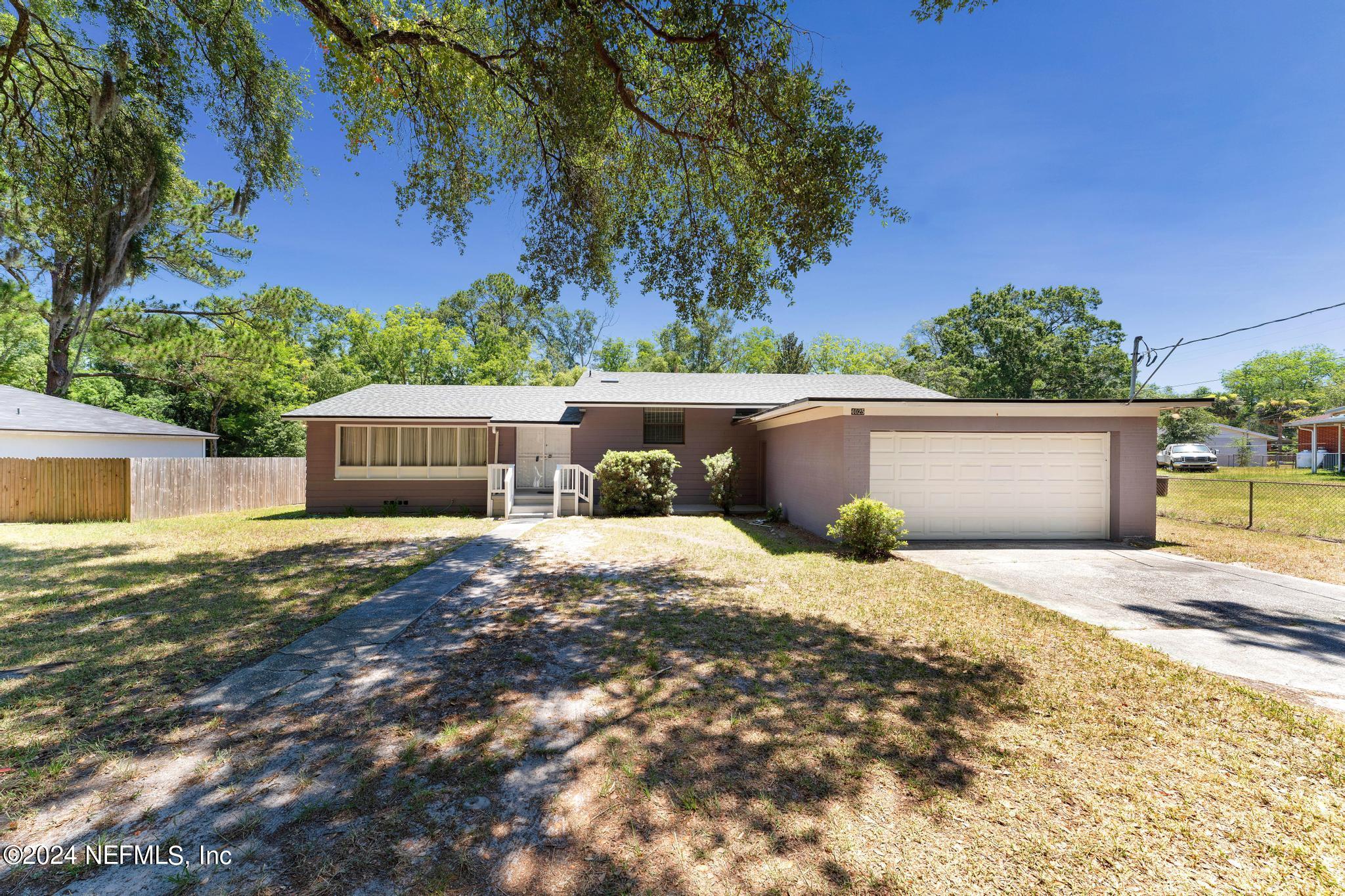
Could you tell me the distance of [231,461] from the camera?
49.1ft

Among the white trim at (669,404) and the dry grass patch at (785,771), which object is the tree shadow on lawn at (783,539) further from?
the dry grass patch at (785,771)

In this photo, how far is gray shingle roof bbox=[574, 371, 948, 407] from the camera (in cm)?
1478

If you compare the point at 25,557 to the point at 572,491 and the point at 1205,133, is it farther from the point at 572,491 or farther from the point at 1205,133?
the point at 1205,133

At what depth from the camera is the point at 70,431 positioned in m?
14.6

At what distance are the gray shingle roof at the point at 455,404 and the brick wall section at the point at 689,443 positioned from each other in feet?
2.73

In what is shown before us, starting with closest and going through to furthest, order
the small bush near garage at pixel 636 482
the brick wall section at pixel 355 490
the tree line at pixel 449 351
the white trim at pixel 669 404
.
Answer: the small bush near garage at pixel 636 482
the brick wall section at pixel 355 490
the white trim at pixel 669 404
the tree line at pixel 449 351

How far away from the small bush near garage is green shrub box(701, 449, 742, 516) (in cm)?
116

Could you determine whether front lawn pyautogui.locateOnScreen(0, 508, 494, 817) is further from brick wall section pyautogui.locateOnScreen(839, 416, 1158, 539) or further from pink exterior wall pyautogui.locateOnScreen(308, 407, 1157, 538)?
brick wall section pyautogui.locateOnScreen(839, 416, 1158, 539)

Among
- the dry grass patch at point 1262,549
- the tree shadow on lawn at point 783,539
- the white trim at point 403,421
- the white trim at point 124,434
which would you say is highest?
the white trim at point 403,421

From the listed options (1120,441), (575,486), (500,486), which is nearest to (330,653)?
(500,486)

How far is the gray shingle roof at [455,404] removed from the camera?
44.9 feet

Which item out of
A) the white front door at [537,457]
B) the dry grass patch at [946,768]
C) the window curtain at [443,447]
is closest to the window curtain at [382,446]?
the window curtain at [443,447]

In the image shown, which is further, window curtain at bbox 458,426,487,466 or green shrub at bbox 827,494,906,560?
window curtain at bbox 458,426,487,466

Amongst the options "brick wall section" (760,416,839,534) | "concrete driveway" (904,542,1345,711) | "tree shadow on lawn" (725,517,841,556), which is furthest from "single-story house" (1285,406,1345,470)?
"tree shadow on lawn" (725,517,841,556)
